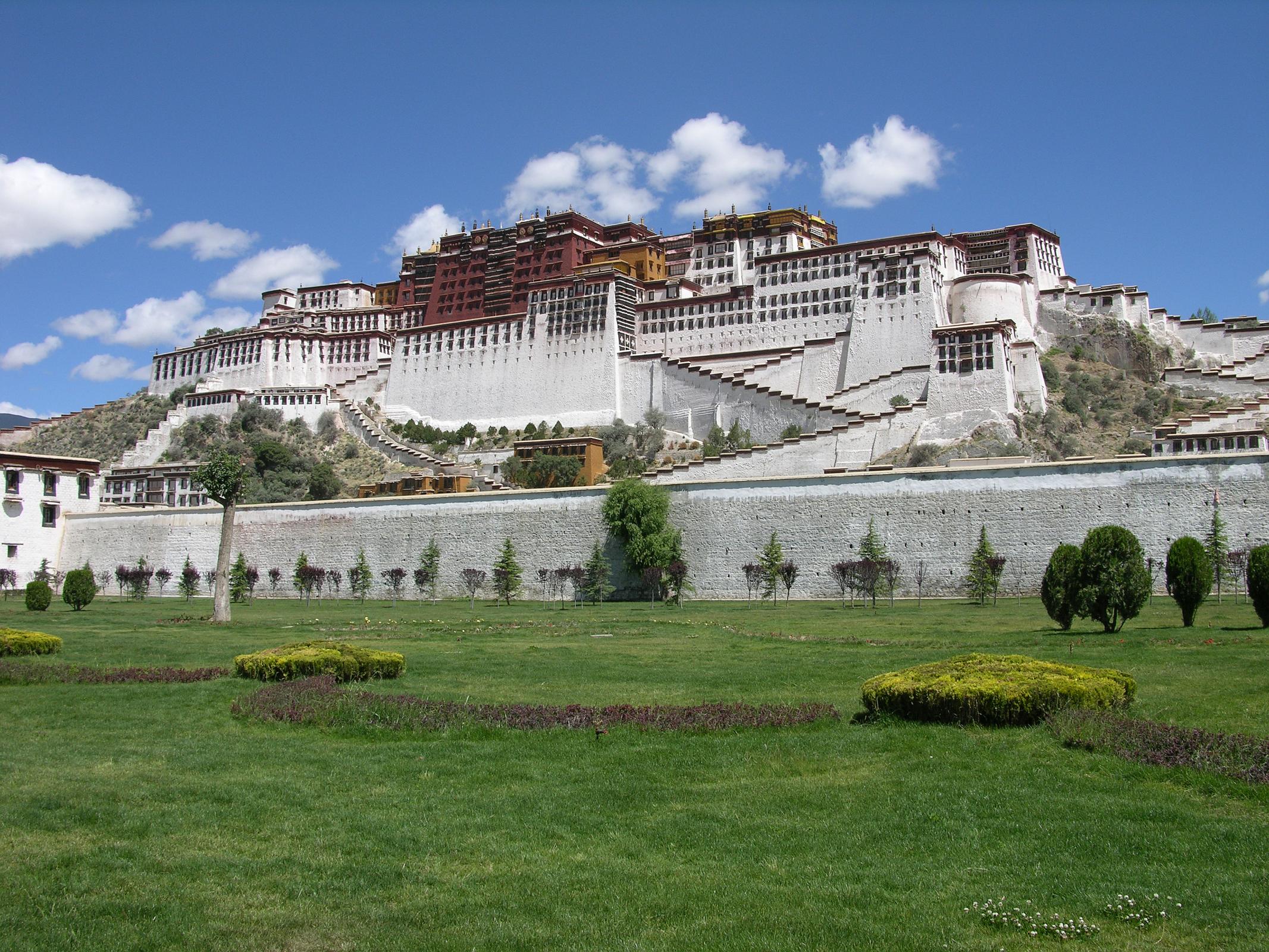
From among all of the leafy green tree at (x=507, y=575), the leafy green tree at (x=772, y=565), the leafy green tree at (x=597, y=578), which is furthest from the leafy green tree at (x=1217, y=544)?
the leafy green tree at (x=507, y=575)

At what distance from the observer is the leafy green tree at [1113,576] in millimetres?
21516

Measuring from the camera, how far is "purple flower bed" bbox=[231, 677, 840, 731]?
482 inches

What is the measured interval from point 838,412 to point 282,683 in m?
48.2

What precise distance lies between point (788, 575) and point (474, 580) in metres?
13.7

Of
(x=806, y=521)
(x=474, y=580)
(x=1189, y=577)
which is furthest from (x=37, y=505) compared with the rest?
(x=1189, y=577)

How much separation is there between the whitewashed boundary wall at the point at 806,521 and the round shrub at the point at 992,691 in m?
25.1

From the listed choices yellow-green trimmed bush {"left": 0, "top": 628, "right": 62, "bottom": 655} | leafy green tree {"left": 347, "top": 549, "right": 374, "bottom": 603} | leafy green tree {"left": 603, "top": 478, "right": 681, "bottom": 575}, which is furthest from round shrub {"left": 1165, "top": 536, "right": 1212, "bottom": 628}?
leafy green tree {"left": 347, "top": 549, "right": 374, "bottom": 603}

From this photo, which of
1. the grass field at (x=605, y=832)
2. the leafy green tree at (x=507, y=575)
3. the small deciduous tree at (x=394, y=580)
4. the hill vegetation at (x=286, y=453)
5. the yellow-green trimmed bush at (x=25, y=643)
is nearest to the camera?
the grass field at (x=605, y=832)

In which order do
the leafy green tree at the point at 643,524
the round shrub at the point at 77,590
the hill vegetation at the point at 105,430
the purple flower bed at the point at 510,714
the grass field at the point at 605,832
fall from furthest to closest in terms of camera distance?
the hill vegetation at the point at 105,430
the leafy green tree at the point at 643,524
the round shrub at the point at 77,590
the purple flower bed at the point at 510,714
the grass field at the point at 605,832

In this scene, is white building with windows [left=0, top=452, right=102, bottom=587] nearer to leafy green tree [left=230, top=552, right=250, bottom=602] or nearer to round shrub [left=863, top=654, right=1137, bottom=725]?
leafy green tree [left=230, top=552, right=250, bottom=602]

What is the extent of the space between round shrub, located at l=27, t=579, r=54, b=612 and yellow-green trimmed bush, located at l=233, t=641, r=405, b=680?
2071cm

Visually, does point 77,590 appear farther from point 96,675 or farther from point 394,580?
point 96,675

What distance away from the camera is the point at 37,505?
55.8 meters

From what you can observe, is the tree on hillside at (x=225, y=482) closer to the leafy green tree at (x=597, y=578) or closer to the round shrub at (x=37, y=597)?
the round shrub at (x=37, y=597)
